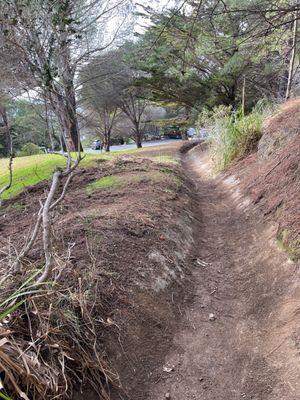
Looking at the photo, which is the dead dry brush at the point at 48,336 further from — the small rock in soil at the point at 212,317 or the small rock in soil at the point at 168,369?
the small rock in soil at the point at 212,317

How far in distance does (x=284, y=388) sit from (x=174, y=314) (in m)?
1.02

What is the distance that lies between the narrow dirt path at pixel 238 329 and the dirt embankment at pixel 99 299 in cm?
18

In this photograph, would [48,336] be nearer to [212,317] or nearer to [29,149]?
[212,317]

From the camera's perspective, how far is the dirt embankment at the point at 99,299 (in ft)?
5.74

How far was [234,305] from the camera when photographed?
9.74ft

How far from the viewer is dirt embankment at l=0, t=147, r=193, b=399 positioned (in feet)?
5.74

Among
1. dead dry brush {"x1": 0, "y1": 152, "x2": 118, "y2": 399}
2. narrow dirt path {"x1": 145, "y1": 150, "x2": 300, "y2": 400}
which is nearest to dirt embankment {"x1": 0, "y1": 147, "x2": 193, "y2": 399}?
dead dry brush {"x1": 0, "y1": 152, "x2": 118, "y2": 399}

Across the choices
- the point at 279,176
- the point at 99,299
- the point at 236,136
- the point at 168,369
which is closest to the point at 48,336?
the point at 99,299

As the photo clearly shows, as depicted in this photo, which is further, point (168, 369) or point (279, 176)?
point (279, 176)

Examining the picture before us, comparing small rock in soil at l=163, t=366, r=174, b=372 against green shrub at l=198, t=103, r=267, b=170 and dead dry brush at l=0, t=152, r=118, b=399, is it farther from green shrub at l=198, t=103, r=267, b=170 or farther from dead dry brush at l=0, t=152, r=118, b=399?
green shrub at l=198, t=103, r=267, b=170

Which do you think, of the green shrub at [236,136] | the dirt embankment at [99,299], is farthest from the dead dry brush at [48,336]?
the green shrub at [236,136]

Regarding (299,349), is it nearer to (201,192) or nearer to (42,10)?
(42,10)

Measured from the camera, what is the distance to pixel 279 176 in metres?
4.45

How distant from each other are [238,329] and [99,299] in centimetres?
117
